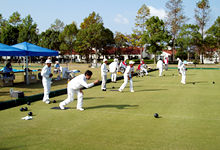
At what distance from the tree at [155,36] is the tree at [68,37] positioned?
1997 centimetres

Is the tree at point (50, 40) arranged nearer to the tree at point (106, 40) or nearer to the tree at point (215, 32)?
the tree at point (106, 40)

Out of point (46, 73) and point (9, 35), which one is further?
point (9, 35)

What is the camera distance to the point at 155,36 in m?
50.8

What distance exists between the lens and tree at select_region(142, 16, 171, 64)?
167ft

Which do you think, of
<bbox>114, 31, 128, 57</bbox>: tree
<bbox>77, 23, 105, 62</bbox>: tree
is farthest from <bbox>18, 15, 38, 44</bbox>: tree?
<bbox>114, 31, 128, 57</bbox>: tree

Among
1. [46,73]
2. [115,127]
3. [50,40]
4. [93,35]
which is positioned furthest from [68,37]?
[115,127]

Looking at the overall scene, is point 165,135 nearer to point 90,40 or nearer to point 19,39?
point 90,40

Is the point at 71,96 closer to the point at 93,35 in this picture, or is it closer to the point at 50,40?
the point at 93,35

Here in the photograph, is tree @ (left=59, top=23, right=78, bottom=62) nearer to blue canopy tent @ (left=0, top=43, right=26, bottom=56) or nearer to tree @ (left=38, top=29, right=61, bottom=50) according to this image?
tree @ (left=38, top=29, right=61, bottom=50)

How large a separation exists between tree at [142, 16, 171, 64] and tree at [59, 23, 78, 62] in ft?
65.5

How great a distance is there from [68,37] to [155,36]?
24085mm

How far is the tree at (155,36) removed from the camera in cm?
5088

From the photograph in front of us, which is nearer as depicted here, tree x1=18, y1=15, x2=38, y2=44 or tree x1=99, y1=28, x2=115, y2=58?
tree x1=99, y1=28, x2=115, y2=58

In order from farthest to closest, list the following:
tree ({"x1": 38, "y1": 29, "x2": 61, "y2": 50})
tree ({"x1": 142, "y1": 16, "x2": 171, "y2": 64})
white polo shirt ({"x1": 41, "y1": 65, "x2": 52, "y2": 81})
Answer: tree ({"x1": 38, "y1": 29, "x2": 61, "y2": 50}) < tree ({"x1": 142, "y1": 16, "x2": 171, "y2": 64}) < white polo shirt ({"x1": 41, "y1": 65, "x2": 52, "y2": 81})
